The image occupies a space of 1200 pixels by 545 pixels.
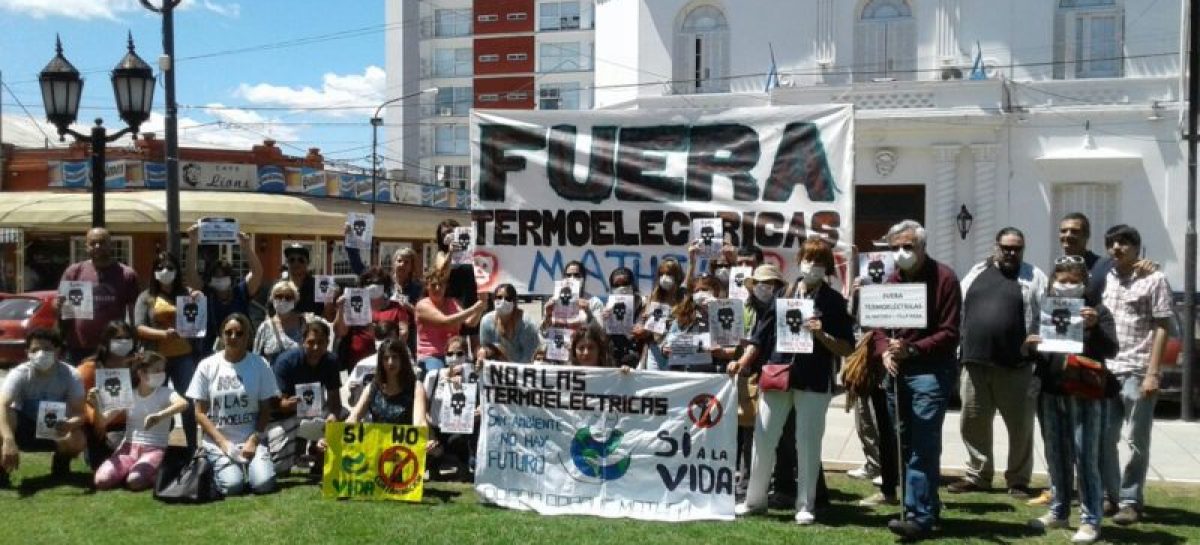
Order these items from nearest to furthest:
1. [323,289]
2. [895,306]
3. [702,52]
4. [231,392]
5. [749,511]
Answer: [895,306], [749,511], [231,392], [323,289], [702,52]

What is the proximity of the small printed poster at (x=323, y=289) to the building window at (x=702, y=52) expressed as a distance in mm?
18197

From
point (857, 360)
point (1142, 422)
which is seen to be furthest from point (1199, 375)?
point (857, 360)

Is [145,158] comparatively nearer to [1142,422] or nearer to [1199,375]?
[1199,375]

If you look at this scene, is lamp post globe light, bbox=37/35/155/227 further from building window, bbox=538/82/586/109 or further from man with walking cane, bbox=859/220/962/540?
building window, bbox=538/82/586/109

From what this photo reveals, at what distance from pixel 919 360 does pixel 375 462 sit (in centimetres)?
388

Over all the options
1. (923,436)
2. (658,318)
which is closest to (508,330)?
(658,318)

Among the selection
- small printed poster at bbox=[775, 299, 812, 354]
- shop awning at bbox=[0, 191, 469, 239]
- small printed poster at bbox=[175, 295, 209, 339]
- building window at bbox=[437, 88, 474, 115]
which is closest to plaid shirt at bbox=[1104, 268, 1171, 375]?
small printed poster at bbox=[775, 299, 812, 354]

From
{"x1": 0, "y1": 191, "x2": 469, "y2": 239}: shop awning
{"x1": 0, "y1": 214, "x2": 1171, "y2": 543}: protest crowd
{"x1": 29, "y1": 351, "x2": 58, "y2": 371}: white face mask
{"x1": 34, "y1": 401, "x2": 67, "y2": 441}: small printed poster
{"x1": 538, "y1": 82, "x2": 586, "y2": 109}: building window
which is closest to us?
{"x1": 0, "y1": 214, "x2": 1171, "y2": 543}: protest crowd

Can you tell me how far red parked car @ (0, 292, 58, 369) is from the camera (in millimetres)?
17844

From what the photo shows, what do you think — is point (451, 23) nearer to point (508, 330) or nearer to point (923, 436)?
point (508, 330)

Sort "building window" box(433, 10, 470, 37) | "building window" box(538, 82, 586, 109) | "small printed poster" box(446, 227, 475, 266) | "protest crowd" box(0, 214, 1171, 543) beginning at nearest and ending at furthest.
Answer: "protest crowd" box(0, 214, 1171, 543) < "small printed poster" box(446, 227, 475, 266) < "building window" box(538, 82, 586, 109) < "building window" box(433, 10, 470, 37)

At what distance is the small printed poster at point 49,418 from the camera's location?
8.85 metres

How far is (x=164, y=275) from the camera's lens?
9.52 m

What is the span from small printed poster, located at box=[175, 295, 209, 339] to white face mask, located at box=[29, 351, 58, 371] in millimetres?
965
